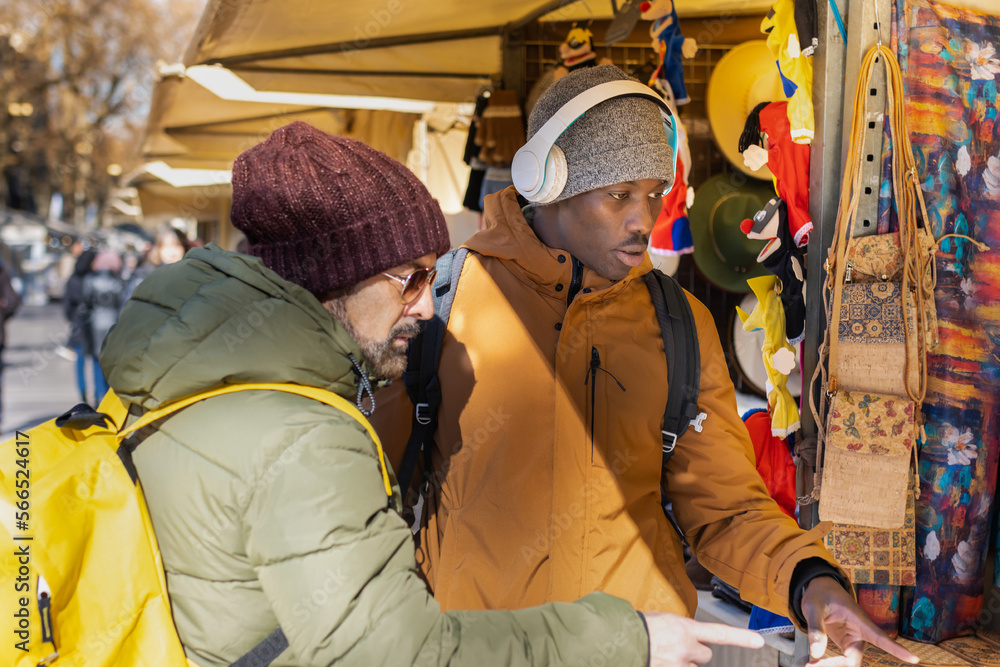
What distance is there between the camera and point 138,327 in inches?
44.5

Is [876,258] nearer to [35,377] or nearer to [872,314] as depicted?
[872,314]

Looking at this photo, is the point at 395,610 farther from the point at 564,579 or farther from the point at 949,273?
the point at 949,273

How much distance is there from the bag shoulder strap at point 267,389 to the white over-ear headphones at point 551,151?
917 millimetres

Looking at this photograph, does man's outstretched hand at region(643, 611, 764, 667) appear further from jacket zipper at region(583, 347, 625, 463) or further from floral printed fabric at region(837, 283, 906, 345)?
floral printed fabric at region(837, 283, 906, 345)

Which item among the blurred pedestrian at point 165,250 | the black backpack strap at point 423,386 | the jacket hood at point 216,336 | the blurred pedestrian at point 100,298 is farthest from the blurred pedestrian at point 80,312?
the jacket hood at point 216,336

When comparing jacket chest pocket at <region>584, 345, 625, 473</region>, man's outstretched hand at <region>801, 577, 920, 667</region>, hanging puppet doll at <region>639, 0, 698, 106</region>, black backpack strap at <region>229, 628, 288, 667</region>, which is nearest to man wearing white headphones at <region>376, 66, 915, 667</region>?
jacket chest pocket at <region>584, 345, 625, 473</region>

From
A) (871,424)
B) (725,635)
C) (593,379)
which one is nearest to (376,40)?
(593,379)

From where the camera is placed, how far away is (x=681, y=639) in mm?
1140

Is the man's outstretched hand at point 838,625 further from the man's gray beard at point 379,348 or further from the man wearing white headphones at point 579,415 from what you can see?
the man's gray beard at point 379,348

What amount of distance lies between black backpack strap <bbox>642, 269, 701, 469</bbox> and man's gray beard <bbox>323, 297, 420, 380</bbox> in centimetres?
67

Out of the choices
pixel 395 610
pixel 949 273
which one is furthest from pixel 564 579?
pixel 949 273

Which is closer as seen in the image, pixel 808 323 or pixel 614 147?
pixel 614 147

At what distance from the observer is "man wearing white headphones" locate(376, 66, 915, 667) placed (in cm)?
177

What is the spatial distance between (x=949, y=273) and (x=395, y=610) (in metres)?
1.70
